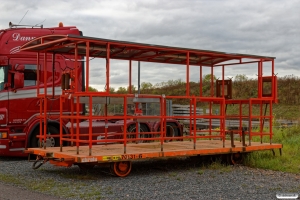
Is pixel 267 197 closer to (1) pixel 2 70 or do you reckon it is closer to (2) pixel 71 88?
(2) pixel 71 88

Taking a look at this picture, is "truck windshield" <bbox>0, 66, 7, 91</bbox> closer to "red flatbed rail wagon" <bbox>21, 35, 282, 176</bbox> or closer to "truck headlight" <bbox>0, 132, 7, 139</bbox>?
"truck headlight" <bbox>0, 132, 7, 139</bbox>

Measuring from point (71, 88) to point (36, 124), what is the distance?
3136 millimetres

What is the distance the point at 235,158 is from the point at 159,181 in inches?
133

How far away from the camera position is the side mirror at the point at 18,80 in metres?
13.7

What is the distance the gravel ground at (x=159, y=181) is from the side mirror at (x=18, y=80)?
96.1 inches

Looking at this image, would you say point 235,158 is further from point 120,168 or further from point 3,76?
point 3,76

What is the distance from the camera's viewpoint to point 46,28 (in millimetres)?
14789

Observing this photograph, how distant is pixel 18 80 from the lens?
13719 millimetres

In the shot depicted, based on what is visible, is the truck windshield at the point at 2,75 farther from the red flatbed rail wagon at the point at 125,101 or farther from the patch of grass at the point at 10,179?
the patch of grass at the point at 10,179

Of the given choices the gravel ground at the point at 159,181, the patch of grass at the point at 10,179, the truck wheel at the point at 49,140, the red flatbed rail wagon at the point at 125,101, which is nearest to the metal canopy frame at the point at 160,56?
the red flatbed rail wagon at the point at 125,101

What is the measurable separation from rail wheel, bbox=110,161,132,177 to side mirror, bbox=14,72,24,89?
4.98 m

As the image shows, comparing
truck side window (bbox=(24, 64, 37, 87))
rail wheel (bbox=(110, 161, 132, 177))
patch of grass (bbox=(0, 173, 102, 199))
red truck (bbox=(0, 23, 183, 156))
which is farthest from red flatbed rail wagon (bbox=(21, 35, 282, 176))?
truck side window (bbox=(24, 64, 37, 87))

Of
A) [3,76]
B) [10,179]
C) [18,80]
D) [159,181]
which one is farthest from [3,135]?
[159,181]

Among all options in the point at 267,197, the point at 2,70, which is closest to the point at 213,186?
the point at 267,197
